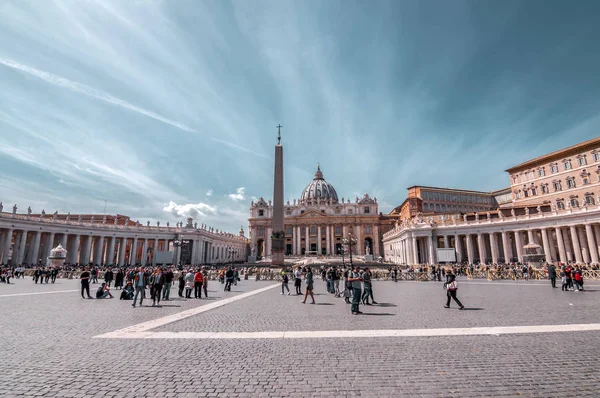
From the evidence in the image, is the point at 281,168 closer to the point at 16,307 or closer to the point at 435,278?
the point at 435,278

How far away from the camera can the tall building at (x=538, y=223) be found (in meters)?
34.4

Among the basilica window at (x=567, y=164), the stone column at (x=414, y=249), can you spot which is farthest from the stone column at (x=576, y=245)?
the stone column at (x=414, y=249)

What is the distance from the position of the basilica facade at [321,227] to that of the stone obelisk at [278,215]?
167 feet

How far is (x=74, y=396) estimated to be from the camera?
356 centimetres

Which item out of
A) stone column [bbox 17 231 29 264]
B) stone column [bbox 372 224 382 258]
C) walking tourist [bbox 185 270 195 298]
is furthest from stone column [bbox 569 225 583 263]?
stone column [bbox 17 231 29 264]

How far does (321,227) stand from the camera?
8706 centimetres

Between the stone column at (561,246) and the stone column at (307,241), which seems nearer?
the stone column at (561,246)

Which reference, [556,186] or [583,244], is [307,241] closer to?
[556,186]

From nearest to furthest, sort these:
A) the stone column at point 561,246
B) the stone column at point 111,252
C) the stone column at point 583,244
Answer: the stone column at point 583,244 → the stone column at point 561,246 → the stone column at point 111,252

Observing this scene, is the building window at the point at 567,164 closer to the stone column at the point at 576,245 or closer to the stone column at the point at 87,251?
the stone column at the point at 576,245

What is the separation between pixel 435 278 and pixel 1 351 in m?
26.1

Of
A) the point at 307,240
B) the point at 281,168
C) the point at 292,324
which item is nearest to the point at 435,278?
the point at 281,168

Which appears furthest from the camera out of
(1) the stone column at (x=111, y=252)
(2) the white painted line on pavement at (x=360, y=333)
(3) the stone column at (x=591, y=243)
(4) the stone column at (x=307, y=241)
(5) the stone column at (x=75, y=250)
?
(4) the stone column at (x=307, y=241)

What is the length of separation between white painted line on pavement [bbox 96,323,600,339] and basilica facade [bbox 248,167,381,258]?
243 feet
